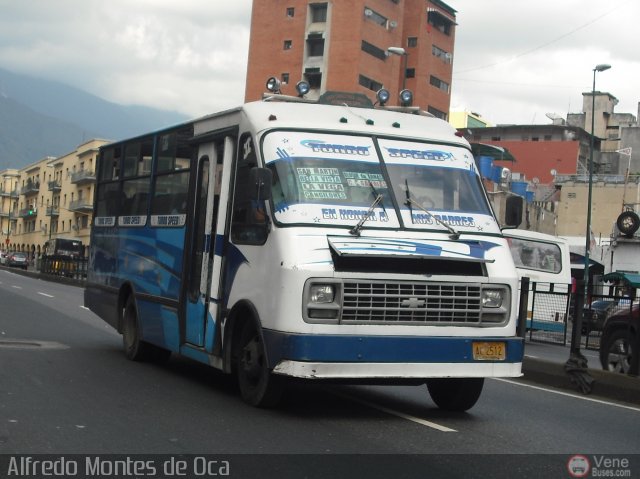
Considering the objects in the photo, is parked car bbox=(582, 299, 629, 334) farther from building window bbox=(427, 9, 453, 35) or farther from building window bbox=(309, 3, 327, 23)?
building window bbox=(427, 9, 453, 35)

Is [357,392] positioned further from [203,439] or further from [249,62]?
[249,62]

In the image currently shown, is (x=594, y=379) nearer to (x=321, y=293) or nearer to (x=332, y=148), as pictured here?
(x=332, y=148)

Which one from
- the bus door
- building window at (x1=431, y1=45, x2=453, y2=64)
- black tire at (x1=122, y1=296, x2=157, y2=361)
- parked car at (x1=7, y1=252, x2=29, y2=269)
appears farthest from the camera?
building window at (x1=431, y1=45, x2=453, y2=64)

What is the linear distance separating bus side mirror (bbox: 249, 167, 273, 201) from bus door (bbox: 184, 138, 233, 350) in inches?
53.1

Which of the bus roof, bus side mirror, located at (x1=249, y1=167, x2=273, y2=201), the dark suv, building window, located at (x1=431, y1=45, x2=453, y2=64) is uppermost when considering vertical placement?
building window, located at (x1=431, y1=45, x2=453, y2=64)

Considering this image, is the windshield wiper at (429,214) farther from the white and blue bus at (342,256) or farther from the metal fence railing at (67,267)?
the metal fence railing at (67,267)

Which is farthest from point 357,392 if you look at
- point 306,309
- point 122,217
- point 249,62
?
point 249,62

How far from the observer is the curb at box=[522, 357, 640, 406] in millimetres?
11648

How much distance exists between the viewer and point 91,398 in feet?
30.4

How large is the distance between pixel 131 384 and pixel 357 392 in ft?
8.12

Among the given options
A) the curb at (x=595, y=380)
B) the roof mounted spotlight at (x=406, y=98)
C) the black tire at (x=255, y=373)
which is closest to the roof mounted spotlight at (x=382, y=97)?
the roof mounted spotlight at (x=406, y=98)

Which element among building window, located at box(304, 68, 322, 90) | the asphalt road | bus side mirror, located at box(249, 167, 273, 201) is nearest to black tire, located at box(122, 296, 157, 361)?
the asphalt road

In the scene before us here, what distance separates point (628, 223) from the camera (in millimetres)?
50219

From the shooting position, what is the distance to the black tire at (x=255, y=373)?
8578mm
